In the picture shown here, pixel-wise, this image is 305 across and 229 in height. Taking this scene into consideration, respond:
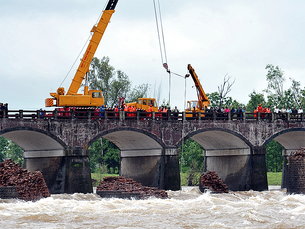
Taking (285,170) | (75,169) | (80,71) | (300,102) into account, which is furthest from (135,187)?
(300,102)

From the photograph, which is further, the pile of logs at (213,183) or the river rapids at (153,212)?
the pile of logs at (213,183)

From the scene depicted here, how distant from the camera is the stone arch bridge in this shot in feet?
126

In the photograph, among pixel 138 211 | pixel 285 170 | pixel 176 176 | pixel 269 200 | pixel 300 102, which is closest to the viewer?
pixel 138 211

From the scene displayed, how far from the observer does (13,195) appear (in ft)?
103

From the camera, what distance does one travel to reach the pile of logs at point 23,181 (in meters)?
31.8

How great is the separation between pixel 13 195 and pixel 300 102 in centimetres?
5714

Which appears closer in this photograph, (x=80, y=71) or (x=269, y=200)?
(x=269, y=200)

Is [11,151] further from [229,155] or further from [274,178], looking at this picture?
[229,155]

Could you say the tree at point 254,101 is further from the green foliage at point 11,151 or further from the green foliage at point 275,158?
the green foliage at point 11,151

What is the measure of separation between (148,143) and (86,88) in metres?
6.80

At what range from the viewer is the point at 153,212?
2977cm

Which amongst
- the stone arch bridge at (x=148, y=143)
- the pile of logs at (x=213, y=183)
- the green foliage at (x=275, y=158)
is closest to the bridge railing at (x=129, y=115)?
the stone arch bridge at (x=148, y=143)

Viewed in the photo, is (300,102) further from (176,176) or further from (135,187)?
(135,187)

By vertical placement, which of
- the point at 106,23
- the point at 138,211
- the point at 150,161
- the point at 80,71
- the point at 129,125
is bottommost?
the point at 138,211
